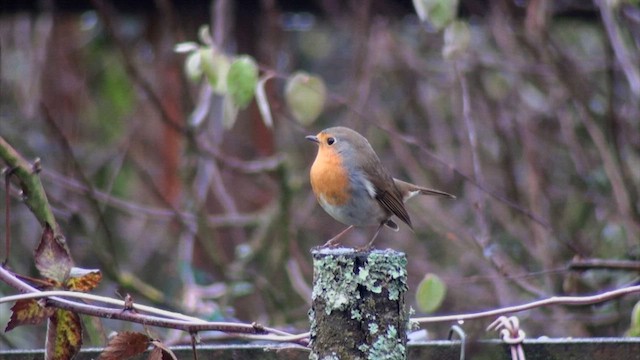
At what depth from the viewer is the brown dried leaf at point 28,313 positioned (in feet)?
5.38

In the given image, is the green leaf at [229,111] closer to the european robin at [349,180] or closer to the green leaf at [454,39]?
the european robin at [349,180]

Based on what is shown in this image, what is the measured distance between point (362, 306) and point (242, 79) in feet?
5.12

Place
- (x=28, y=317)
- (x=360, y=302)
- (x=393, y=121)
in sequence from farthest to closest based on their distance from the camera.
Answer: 1. (x=393, y=121)
2. (x=28, y=317)
3. (x=360, y=302)

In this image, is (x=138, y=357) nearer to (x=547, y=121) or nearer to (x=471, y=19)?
(x=471, y=19)

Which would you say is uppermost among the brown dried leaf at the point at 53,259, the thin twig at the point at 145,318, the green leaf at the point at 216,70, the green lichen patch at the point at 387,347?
the green leaf at the point at 216,70

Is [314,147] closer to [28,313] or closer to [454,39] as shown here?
[454,39]

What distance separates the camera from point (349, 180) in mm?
3207

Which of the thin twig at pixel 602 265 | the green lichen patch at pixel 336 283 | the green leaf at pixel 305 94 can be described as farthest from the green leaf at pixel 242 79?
the green lichen patch at pixel 336 283

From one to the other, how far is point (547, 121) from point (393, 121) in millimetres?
1004

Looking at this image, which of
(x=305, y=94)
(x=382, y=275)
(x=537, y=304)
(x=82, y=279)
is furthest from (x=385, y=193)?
(x=382, y=275)

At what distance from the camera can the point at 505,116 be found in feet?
17.7

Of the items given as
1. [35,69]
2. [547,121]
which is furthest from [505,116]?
[35,69]

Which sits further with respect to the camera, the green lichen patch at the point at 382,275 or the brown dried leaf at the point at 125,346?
the brown dried leaf at the point at 125,346

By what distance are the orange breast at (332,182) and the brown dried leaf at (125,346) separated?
1618mm
